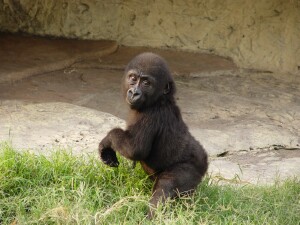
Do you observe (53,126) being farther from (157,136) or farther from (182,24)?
(182,24)

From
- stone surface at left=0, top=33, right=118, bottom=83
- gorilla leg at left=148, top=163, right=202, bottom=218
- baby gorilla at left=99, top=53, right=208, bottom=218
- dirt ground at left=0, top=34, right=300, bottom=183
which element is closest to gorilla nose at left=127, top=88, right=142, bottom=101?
baby gorilla at left=99, top=53, right=208, bottom=218

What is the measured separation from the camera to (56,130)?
675 cm

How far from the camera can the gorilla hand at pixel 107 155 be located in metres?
5.29

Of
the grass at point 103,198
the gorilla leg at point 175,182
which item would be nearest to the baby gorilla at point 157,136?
the gorilla leg at point 175,182

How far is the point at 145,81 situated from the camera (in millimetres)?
5090

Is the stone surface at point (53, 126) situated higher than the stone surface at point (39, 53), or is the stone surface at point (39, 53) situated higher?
the stone surface at point (39, 53)

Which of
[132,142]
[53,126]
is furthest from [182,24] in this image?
[132,142]

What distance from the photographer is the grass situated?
4.66m

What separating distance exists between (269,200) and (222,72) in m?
4.63

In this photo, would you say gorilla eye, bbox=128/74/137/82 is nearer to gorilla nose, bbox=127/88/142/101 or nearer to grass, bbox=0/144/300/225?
gorilla nose, bbox=127/88/142/101

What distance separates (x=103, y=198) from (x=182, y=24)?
6.03m

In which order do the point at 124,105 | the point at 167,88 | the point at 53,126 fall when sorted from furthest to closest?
the point at 124,105
the point at 53,126
the point at 167,88

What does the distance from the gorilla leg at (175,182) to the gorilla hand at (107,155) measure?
413 millimetres

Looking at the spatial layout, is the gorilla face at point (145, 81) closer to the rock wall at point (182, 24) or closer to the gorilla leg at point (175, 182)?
the gorilla leg at point (175, 182)
